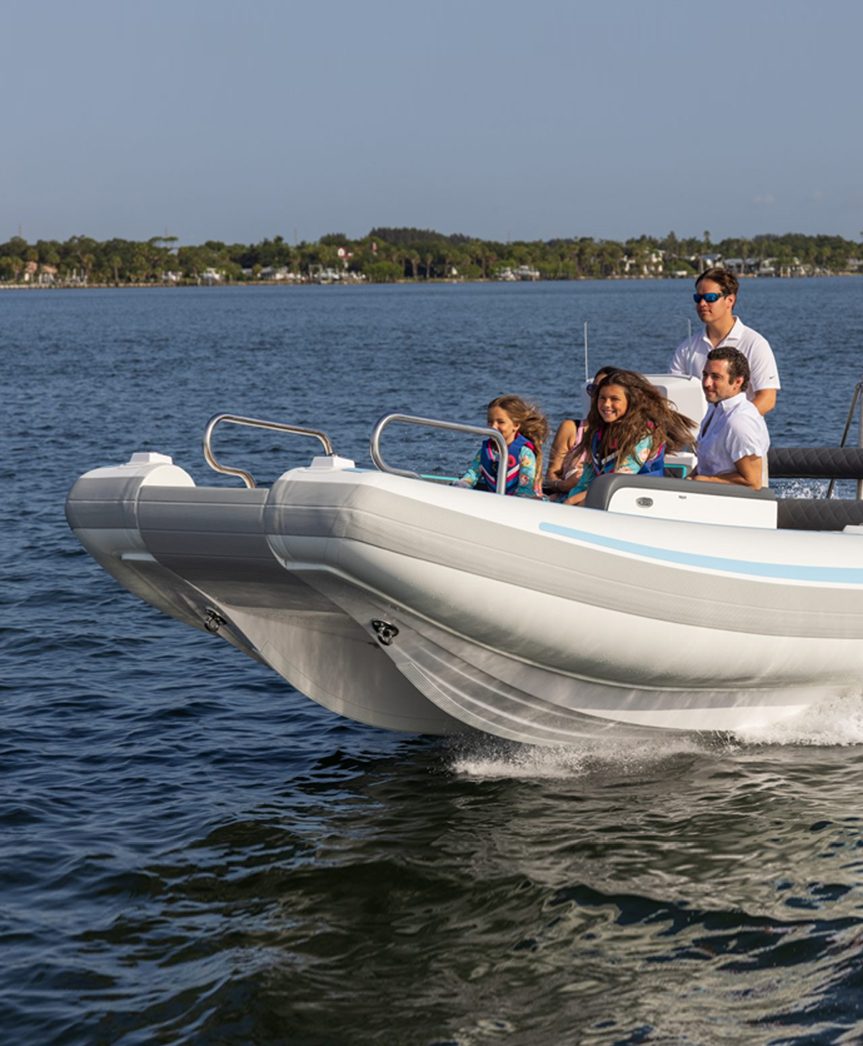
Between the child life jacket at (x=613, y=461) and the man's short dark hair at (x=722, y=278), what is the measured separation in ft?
3.67

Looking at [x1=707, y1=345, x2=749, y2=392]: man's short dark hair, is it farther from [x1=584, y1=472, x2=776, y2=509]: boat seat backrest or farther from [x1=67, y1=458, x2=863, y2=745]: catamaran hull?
[x1=67, y1=458, x2=863, y2=745]: catamaran hull

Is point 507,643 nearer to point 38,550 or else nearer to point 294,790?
point 294,790

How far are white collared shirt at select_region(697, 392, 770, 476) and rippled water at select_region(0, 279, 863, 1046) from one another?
1.24 m

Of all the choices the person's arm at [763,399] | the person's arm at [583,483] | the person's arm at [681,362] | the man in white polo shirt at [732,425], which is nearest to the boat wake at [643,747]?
the person's arm at [583,483]

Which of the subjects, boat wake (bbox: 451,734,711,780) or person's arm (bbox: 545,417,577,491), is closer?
boat wake (bbox: 451,734,711,780)

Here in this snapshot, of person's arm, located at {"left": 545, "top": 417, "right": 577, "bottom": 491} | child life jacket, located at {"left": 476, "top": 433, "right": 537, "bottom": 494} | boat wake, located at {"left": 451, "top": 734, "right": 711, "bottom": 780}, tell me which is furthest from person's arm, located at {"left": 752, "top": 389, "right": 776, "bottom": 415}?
boat wake, located at {"left": 451, "top": 734, "right": 711, "bottom": 780}

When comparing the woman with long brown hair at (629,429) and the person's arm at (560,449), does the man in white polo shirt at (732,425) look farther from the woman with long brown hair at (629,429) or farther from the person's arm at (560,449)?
the person's arm at (560,449)

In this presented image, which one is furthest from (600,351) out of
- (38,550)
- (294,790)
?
(294,790)

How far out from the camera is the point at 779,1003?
4.61 m

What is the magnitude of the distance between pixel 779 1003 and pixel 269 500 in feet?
7.59

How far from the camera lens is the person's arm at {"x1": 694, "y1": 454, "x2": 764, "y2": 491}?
619cm

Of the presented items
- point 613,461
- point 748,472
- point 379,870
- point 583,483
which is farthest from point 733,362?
point 379,870

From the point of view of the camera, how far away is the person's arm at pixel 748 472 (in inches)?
244

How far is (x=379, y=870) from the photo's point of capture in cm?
573
